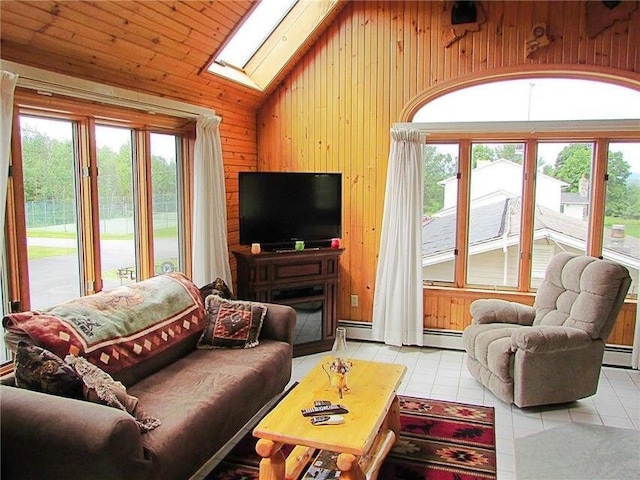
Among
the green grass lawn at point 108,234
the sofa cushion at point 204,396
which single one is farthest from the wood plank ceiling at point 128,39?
the sofa cushion at point 204,396

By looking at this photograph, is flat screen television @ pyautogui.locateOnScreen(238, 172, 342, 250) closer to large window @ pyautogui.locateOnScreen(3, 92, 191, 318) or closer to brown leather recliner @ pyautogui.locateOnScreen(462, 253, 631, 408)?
large window @ pyautogui.locateOnScreen(3, 92, 191, 318)

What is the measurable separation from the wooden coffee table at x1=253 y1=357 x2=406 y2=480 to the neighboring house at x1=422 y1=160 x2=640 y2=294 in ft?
6.92

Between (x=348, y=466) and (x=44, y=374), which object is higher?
(x=44, y=374)

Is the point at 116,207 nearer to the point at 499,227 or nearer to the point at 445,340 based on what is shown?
the point at 445,340

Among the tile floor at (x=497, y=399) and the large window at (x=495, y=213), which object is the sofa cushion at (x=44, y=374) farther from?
the large window at (x=495, y=213)

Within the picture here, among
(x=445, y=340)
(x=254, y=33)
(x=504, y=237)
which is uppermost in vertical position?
(x=254, y=33)

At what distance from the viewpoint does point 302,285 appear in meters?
4.57

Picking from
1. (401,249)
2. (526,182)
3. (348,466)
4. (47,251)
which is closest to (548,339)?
(401,249)

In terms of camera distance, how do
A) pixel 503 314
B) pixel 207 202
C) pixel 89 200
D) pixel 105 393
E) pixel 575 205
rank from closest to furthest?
pixel 105 393 → pixel 89 200 → pixel 503 314 → pixel 207 202 → pixel 575 205

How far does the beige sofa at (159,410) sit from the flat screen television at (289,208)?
101 centimetres

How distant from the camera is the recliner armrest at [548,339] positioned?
3.38 metres

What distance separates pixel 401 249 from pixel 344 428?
2609 millimetres

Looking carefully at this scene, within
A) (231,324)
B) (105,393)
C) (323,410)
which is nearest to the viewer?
(105,393)

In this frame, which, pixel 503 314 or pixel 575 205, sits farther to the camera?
pixel 575 205
